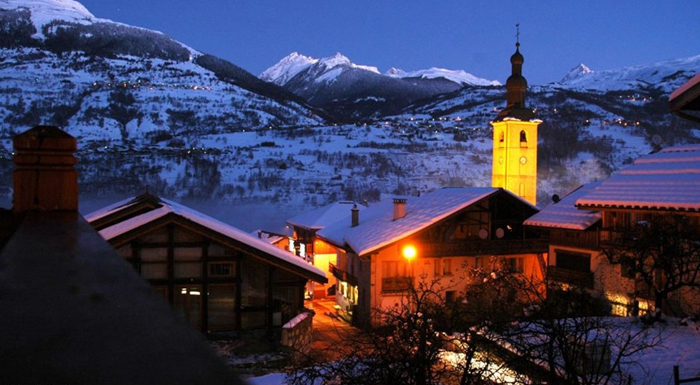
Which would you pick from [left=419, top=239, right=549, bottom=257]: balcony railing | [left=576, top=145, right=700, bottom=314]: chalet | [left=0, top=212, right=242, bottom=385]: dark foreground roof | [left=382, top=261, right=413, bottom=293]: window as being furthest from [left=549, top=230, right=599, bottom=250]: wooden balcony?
[left=0, top=212, right=242, bottom=385]: dark foreground roof

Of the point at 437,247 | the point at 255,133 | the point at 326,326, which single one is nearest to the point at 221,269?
the point at 326,326

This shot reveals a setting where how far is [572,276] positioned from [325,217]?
19142 mm

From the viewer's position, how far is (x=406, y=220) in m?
29.3

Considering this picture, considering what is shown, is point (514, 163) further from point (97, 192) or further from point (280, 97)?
point (280, 97)

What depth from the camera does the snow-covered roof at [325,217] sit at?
39406mm

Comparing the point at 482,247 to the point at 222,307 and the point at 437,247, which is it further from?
the point at 222,307

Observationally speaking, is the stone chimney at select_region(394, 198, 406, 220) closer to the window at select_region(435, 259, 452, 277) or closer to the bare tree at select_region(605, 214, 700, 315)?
Answer: the window at select_region(435, 259, 452, 277)

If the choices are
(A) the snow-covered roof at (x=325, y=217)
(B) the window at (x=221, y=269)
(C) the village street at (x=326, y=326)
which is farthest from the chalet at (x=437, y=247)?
(B) the window at (x=221, y=269)

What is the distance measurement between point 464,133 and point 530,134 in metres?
56.8

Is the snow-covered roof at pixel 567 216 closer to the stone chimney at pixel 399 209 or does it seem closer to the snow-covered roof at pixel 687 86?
the stone chimney at pixel 399 209

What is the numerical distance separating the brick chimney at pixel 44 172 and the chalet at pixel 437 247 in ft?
73.4

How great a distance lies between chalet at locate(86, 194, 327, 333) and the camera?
1714cm

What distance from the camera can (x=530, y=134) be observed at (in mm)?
53844

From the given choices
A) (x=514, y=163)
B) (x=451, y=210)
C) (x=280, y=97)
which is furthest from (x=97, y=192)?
(x=280, y=97)
